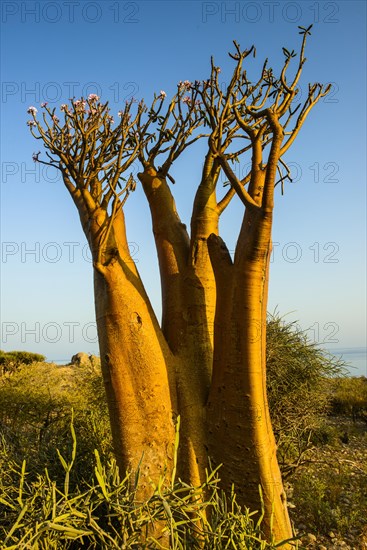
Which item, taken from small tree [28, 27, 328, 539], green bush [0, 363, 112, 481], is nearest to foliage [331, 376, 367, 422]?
green bush [0, 363, 112, 481]

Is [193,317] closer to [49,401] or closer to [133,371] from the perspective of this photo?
[133,371]

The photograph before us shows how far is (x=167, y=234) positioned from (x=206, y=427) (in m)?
2.23

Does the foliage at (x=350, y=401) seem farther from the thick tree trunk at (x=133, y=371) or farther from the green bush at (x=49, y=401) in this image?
the thick tree trunk at (x=133, y=371)

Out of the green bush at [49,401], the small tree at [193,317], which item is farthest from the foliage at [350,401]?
the small tree at [193,317]

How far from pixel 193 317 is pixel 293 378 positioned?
11.5ft

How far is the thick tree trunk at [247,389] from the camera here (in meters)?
3.99

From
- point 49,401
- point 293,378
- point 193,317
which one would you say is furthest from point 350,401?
point 193,317

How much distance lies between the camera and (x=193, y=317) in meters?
4.80

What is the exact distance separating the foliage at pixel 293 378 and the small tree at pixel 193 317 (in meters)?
2.98

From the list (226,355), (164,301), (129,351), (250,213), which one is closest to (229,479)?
(226,355)

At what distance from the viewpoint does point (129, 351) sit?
169 inches

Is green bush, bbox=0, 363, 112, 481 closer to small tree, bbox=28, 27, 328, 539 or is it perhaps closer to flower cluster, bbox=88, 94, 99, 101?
small tree, bbox=28, 27, 328, 539

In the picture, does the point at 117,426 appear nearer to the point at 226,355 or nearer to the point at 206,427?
the point at 206,427

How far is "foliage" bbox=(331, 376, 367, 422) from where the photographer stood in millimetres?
14127
